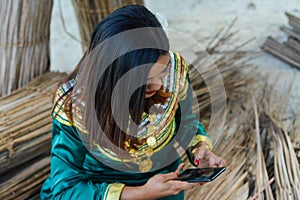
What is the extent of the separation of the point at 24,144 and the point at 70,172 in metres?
0.45

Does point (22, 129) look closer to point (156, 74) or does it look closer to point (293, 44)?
point (156, 74)

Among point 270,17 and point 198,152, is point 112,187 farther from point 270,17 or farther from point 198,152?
point 270,17

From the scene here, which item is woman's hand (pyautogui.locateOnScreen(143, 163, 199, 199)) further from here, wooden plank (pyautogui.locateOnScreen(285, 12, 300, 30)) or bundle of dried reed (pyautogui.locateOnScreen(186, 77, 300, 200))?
wooden plank (pyautogui.locateOnScreen(285, 12, 300, 30))

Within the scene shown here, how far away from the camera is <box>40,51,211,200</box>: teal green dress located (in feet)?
4.22

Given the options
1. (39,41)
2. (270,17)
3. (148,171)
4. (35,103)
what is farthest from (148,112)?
(270,17)

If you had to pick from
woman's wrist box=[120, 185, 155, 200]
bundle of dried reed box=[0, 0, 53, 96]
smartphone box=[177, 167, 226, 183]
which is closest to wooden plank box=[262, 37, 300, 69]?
bundle of dried reed box=[0, 0, 53, 96]

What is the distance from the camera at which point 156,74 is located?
119cm

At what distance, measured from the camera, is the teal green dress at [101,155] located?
129 cm

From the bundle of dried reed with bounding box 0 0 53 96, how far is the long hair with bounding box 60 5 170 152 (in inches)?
30.7

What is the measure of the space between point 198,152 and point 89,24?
87cm

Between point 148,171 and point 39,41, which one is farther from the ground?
point 39,41

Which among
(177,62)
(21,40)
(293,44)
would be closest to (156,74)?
(177,62)

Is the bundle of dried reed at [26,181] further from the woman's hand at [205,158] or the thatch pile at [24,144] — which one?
the woman's hand at [205,158]

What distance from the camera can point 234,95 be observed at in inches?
86.7
